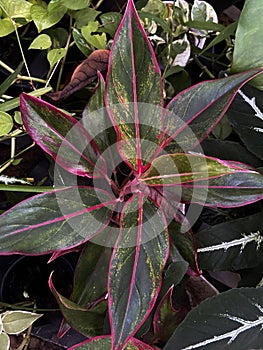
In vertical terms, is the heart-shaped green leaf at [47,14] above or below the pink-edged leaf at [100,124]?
above

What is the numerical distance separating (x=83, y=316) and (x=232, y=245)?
0.91 feet

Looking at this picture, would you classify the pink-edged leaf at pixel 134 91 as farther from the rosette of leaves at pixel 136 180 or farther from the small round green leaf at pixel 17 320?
the small round green leaf at pixel 17 320

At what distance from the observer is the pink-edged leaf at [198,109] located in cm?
70

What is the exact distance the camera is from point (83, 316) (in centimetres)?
82

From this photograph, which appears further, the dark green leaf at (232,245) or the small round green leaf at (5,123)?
the dark green leaf at (232,245)

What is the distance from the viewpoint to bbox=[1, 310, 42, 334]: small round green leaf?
2.85ft

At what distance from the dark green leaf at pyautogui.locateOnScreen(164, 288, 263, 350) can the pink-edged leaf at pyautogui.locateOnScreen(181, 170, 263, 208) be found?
14cm

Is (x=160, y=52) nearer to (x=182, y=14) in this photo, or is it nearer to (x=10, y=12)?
(x=182, y=14)

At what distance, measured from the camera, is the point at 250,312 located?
0.76 meters

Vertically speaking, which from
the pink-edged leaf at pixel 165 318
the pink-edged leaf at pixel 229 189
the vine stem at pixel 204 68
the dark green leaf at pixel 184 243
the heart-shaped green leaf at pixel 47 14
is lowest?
the pink-edged leaf at pixel 165 318

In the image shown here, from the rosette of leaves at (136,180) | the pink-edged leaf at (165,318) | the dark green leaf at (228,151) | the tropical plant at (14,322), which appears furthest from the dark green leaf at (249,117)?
the tropical plant at (14,322)

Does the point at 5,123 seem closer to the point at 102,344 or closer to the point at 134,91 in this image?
the point at 134,91

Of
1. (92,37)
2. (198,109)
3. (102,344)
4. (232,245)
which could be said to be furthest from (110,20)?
(102,344)

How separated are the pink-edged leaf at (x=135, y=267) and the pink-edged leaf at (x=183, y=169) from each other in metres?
0.04
